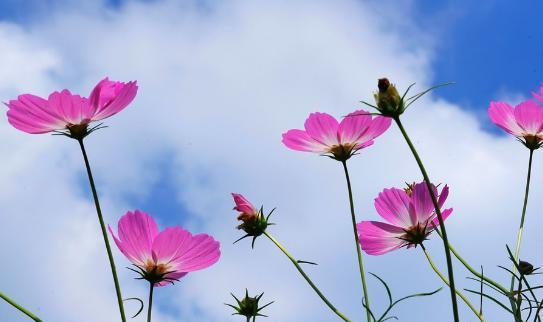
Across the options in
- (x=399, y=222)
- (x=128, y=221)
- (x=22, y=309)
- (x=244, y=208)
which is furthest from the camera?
(x=244, y=208)

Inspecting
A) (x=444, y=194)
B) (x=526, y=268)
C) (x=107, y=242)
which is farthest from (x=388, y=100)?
(x=107, y=242)

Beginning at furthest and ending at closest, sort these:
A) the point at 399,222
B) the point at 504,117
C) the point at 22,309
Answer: the point at 504,117 → the point at 399,222 → the point at 22,309

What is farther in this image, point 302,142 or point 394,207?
point 302,142

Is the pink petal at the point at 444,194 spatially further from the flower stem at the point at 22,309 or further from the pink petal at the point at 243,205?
the flower stem at the point at 22,309

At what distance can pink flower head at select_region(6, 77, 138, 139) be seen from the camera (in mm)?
853

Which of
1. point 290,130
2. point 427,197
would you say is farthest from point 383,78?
point 290,130

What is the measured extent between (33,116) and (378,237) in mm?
478

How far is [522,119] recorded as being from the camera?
1.09 metres

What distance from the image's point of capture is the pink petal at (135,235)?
85 cm

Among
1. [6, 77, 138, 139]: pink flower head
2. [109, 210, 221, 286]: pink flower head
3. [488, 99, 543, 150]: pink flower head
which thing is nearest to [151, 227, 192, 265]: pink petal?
[109, 210, 221, 286]: pink flower head

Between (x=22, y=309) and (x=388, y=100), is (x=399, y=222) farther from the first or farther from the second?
(x=22, y=309)

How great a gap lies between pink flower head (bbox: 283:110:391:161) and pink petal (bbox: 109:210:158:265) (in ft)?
1.05

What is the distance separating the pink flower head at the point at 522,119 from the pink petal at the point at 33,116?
0.61 metres

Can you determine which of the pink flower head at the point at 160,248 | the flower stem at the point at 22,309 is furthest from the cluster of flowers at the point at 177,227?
the flower stem at the point at 22,309
